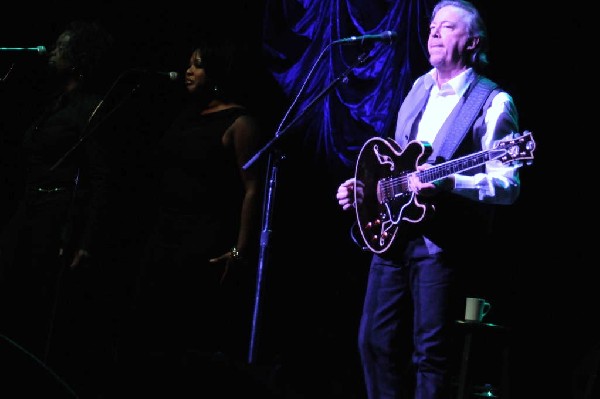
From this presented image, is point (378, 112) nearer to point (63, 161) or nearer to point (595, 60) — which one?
point (595, 60)

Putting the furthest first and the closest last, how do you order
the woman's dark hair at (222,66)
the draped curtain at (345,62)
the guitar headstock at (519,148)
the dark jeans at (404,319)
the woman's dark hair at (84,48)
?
the draped curtain at (345,62), the woman's dark hair at (84,48), the woman's dark hair at (222,66), the dark jeans at (404,319), the guitar headstock at (519,148)

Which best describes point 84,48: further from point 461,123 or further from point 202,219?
point 461,123

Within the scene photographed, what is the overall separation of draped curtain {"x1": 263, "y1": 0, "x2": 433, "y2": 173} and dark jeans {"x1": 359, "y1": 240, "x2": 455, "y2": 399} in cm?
130

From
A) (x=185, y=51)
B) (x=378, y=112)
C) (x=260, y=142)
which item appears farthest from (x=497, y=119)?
(x=185, y=51)

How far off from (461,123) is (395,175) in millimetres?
330

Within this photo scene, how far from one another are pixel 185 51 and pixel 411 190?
2478 millimetres

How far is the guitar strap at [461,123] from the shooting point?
3066mm

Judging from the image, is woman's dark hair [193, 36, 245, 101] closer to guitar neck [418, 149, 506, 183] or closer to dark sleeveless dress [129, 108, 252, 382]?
dark sleeveless dress [129, 108, 252, 382]

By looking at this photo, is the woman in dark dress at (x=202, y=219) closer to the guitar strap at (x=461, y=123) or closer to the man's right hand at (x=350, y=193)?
the man's right hand at (x=350, y=193)

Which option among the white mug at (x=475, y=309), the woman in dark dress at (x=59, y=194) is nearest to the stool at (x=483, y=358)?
the white mug at (x=475, y=309)

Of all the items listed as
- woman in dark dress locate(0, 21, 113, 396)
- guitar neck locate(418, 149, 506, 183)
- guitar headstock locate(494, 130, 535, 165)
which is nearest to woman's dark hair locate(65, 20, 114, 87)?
woman in dark dress locate(0, 21, 113, 396)

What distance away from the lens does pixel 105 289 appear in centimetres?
502

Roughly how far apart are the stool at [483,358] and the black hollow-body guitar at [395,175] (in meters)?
0.54

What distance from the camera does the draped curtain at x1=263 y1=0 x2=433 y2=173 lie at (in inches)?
173
